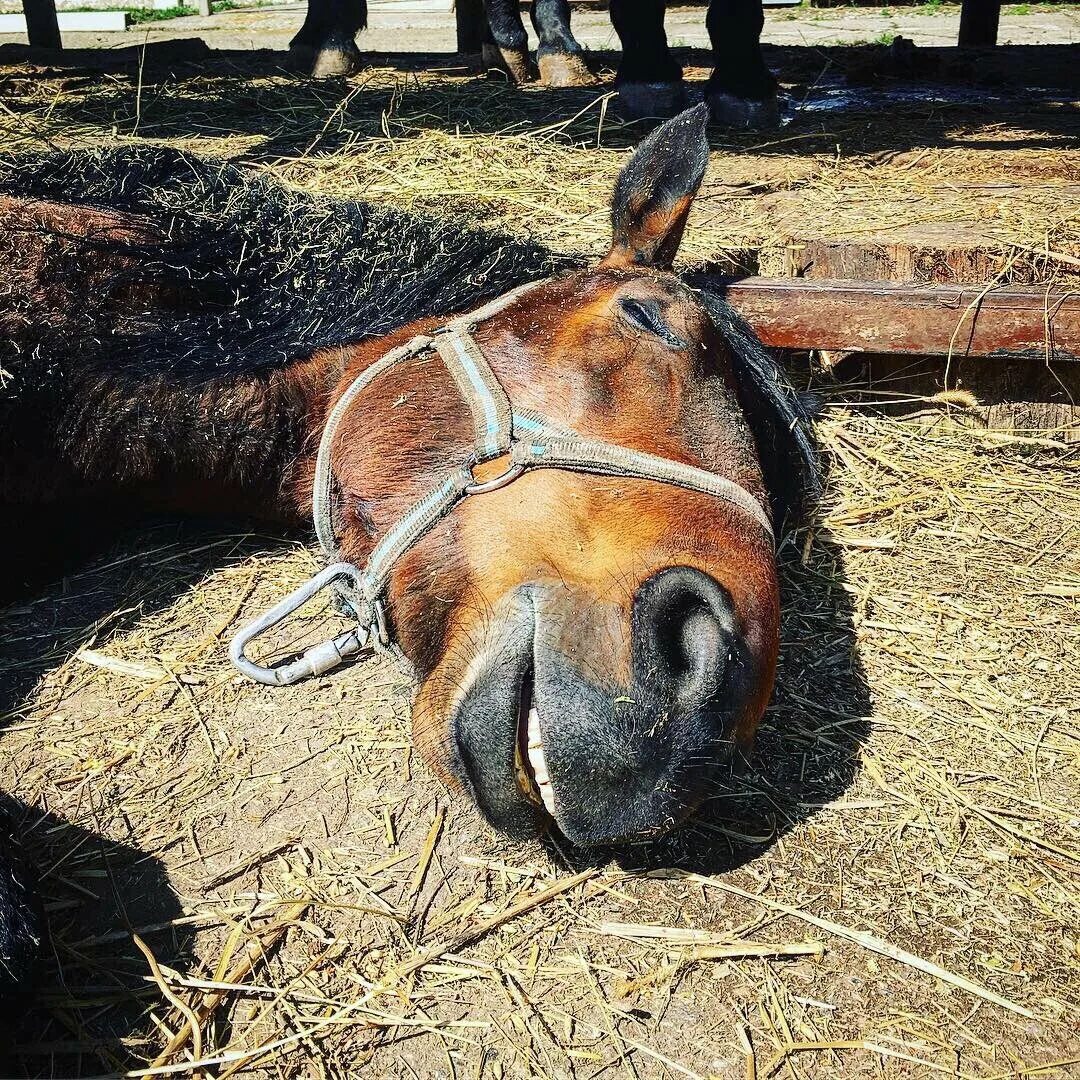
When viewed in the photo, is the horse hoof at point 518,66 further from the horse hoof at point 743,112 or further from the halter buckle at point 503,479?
the halter buckle at point 503,479

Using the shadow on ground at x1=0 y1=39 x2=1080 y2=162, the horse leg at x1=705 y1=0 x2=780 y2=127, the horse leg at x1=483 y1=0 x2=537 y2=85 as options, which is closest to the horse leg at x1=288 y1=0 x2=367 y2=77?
the shadow on ground at x1=0 y1=39 x2=1080 y2=162

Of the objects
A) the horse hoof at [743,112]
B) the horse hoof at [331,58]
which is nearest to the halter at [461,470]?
the horse hoof at [743,112]

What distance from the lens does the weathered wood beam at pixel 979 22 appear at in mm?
10570

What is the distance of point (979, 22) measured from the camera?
10.7 metres

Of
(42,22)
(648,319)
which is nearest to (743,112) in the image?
(648,319)

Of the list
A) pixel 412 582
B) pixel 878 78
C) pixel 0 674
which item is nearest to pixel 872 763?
pixel 412 582

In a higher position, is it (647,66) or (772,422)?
(647,66)

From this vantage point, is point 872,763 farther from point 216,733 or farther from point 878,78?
point 878,78

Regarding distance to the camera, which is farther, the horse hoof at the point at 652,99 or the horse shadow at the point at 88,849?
the horse hoof at the point at 652,99

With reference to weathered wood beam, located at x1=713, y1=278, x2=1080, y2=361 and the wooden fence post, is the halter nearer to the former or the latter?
weathered wood beam, located at x1=713, y1=278, x2=1080, y2=361

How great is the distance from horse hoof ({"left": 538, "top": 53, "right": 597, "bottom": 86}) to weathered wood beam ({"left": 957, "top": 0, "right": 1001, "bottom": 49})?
5.44m

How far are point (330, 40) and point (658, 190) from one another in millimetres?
6173

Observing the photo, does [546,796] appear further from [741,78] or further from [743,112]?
[741,78]

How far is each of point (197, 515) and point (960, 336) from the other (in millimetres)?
2609
